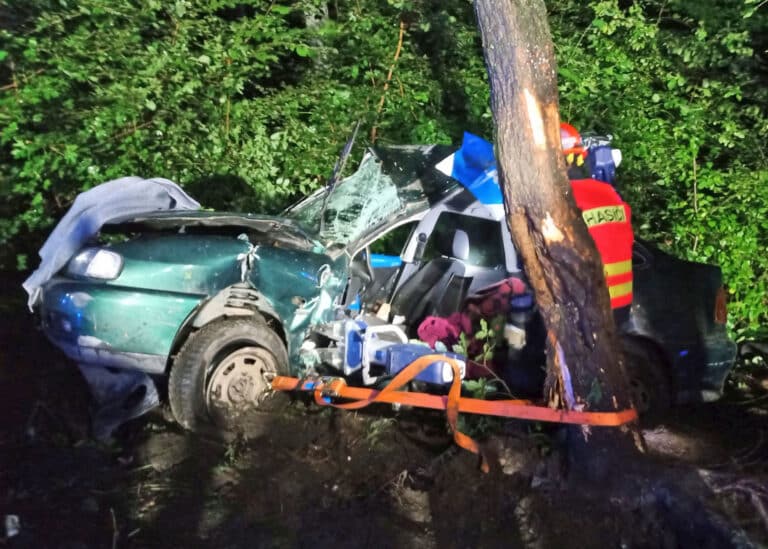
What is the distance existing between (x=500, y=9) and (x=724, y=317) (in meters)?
2.99

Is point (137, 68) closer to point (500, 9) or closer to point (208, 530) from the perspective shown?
point (500, 9)

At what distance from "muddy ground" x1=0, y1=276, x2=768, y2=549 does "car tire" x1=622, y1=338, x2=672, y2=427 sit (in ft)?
0.76

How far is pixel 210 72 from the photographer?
7.95 meters

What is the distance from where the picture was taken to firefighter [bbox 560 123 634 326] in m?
4.63

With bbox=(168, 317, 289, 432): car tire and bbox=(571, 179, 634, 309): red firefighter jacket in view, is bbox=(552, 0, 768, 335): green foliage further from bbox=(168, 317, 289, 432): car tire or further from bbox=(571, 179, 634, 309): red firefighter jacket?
bbox=(168, 317, 289, 432): car tire

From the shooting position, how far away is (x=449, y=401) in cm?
458

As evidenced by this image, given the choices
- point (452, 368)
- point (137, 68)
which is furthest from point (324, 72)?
point (452, 368)

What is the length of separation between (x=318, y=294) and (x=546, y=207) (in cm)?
169

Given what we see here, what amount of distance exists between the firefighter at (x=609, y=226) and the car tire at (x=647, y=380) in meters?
0.72

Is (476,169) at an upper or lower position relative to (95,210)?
upper

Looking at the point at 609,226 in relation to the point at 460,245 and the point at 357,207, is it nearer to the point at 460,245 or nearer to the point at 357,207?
the point at 460,245

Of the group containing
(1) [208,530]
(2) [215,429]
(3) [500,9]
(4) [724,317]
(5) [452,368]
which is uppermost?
(3) [500,9]

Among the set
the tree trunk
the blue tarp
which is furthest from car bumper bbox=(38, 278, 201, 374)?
the blue tarp

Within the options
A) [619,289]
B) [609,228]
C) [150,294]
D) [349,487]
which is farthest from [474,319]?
[150,294]
